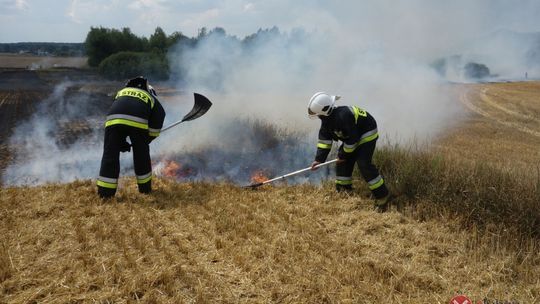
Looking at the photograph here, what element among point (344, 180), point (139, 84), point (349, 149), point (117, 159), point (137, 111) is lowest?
point (344, 180)

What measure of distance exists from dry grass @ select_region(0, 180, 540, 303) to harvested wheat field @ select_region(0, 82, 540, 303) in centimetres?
1

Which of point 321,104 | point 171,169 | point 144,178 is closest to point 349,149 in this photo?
point 321,104

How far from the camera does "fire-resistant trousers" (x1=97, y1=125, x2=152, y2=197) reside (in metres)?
5.57

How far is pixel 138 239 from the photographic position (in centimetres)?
425

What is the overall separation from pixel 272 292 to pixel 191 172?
5094 millimetres

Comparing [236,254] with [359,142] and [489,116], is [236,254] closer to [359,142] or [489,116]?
[359,142]

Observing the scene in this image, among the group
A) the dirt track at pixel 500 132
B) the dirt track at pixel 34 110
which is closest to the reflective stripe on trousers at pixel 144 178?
the dirt track at pixel 34 110

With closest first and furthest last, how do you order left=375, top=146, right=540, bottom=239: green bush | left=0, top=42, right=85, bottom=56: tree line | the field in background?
left=375, top=146, right=540, bottom=239: green bush → the field in background → left=0, top=42, right=85, bottom=56: tree line

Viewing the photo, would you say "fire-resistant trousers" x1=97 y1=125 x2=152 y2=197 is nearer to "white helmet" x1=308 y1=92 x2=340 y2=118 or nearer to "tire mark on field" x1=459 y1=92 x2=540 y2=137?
"white helmet" x1=308 y1=92 x2=340 y2=118

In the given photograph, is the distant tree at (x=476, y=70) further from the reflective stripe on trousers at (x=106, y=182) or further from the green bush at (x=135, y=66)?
the reflective stripe on trousers at (x=106, y=182)

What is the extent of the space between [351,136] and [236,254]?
2.58 m

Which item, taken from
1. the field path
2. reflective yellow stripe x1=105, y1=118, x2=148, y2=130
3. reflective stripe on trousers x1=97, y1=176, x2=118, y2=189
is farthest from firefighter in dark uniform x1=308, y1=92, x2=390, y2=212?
the field path

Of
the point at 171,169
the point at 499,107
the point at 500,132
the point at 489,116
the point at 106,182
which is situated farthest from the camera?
the point at 499,107

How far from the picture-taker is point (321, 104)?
5.68 m
